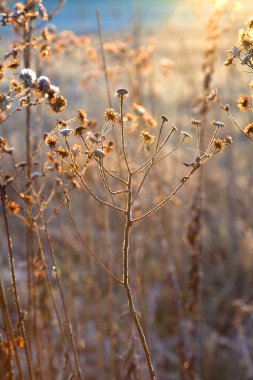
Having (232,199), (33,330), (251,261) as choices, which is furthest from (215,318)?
(33,330)

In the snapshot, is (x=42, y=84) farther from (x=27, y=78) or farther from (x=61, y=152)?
(x=61, y=152)

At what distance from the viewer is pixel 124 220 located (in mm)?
1387

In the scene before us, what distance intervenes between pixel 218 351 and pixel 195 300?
4.14 ft

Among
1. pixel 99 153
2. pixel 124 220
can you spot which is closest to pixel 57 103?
pixel 99 153

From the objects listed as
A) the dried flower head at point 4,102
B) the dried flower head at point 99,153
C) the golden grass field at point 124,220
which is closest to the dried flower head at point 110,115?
the golden grass field at point 124,220

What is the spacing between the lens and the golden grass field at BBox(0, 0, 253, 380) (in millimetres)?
1439

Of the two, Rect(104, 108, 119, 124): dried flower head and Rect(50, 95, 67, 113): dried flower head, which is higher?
Rect(50, 95, 67, 113): dried flower head

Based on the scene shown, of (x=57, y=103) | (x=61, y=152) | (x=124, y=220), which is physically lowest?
(x=124, y=220)

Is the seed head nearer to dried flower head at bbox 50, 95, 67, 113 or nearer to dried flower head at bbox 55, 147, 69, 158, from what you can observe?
dried flower head at bbox 50, 95, 67, 113

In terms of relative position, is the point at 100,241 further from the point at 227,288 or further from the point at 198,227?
the point at 198,227

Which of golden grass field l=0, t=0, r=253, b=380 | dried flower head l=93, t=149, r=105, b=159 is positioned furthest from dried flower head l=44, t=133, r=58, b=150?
dried flower head l=93, t=149, r=105, b=159

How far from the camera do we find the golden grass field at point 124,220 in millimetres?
1439

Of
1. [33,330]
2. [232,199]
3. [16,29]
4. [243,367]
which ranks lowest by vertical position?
[33,330]

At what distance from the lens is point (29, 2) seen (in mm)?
1843
